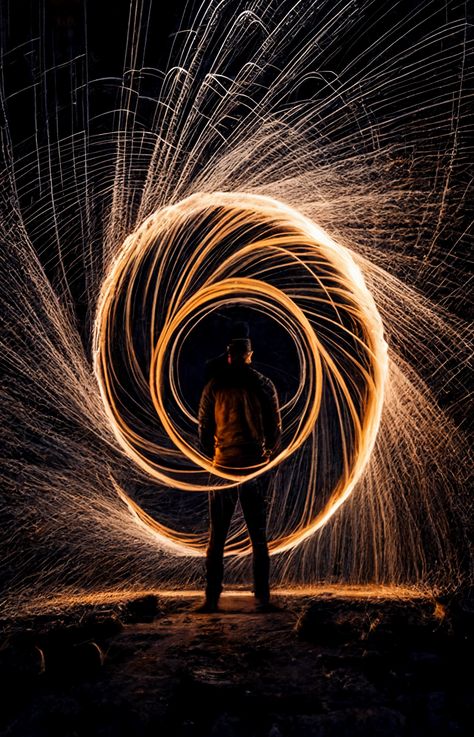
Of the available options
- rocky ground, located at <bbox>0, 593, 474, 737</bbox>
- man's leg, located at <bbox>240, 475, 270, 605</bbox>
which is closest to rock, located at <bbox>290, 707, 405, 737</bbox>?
rocky ground, located at <bbox>0, 593, 474, 737</bbox>

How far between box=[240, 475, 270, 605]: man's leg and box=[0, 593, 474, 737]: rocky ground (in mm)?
232

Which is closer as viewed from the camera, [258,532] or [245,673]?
[245,673]

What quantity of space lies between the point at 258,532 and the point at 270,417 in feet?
2.93

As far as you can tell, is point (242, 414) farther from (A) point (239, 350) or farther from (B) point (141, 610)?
(B) point (141, 610)

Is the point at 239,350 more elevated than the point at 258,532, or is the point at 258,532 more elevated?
the point at 239,350

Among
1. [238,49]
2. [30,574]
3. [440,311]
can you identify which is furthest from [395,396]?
[238,49]

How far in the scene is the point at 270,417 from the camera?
5.29 meters

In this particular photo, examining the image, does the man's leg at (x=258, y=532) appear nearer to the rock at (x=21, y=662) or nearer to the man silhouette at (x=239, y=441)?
the man silhouette at (x=239, y=441)

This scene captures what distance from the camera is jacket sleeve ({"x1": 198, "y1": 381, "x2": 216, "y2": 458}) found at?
533 centimetres

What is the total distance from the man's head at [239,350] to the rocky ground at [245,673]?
190 centimetres

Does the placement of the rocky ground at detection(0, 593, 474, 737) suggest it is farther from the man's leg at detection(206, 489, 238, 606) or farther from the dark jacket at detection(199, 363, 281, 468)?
the dark jacket at detection(199, 363, 281, 468)

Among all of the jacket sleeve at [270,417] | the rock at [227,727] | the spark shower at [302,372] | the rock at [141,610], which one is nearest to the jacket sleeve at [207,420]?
the spark shower at [302,372]

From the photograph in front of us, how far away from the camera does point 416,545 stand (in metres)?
6.81

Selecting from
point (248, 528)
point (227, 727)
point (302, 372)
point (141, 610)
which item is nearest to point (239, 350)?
point (248, 528)
